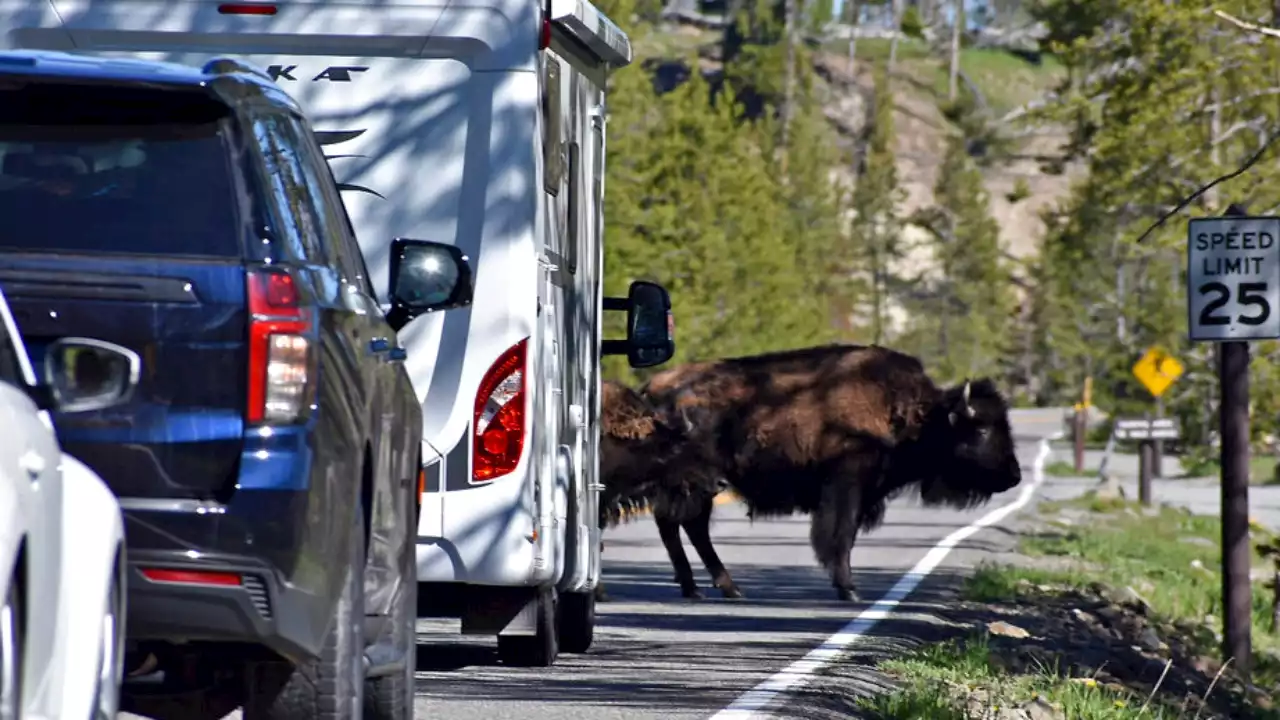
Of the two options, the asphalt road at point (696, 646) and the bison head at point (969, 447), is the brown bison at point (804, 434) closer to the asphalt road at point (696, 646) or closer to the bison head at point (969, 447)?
the bison head at point (969, 447)

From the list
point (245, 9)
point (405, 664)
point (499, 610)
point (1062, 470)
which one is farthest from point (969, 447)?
point (1062, 470)

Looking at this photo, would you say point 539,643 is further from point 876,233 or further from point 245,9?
point 876,233

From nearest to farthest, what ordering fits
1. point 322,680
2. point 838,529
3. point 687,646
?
point 322,680 → point 687,646 → point 838,529

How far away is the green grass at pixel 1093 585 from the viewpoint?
416 inches

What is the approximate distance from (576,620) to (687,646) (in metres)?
0.86

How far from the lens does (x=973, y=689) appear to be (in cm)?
1072

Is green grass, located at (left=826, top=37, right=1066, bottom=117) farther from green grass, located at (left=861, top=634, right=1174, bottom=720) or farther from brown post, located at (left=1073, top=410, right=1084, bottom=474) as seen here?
green grass, located at (left=861, top=634, right=1174, bottom=720)

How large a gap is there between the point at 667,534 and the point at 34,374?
12.0m

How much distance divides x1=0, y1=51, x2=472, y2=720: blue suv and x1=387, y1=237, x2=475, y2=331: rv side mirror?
1027mm

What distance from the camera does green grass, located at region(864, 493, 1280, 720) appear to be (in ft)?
34.7

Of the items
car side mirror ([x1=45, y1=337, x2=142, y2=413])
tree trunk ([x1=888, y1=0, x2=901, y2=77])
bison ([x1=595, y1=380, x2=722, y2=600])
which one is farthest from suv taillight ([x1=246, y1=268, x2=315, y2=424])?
tree trunk ([x1=888, y1=0, x2=901, y2=77])

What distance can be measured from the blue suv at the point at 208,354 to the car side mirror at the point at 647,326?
6.14 metres

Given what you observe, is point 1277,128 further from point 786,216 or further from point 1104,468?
point 786,216

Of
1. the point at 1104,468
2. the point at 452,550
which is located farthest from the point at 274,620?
the point at 1104,468
